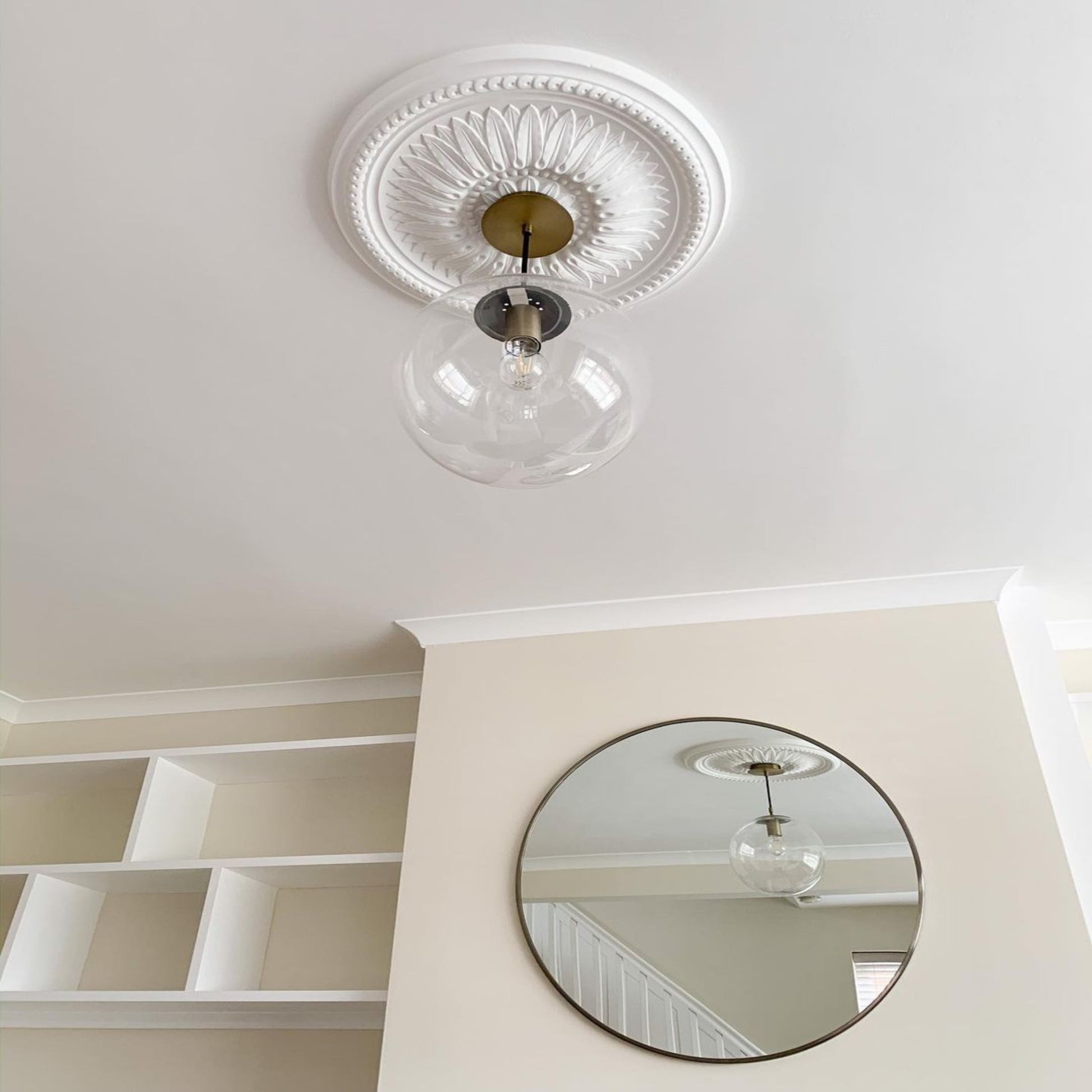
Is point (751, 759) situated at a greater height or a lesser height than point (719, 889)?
greater

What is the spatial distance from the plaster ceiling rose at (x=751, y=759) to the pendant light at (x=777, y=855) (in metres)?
0.07

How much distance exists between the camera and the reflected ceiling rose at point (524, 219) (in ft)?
3.72

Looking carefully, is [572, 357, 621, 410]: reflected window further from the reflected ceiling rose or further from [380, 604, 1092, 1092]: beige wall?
[380, 604, 1092, 1092]: beige wall

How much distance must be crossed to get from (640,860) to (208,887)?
1.31 meters

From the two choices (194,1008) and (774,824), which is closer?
(774,824)

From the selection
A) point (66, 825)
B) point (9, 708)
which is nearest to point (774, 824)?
point (66, 825)

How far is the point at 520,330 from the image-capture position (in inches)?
44.6

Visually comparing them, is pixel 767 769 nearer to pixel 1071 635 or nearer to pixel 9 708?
pixel 1071 635

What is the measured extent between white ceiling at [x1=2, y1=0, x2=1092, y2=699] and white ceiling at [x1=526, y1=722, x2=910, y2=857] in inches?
16.0

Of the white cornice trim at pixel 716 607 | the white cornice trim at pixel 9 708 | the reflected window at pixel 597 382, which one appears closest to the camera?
the reflected window at pixel 597 382

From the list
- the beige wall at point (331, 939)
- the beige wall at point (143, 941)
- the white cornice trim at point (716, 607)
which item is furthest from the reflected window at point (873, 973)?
the beige wall at point (143, 941)

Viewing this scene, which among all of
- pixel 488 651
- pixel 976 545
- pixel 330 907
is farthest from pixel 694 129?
pixel 330 907

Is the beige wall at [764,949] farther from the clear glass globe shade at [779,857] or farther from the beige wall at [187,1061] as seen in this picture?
the beige wall at [187,1061]

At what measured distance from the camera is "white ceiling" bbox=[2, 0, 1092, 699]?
115cm
